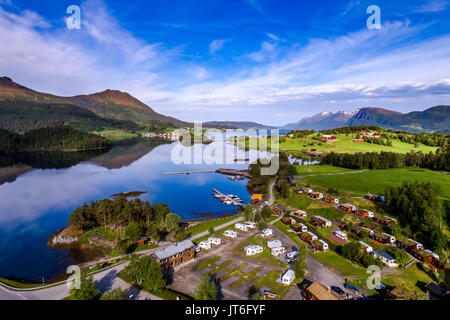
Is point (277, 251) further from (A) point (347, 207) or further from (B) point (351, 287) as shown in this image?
(A) point (347, 207)

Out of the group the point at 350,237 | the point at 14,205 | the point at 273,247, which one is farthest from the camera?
the point at 14,205

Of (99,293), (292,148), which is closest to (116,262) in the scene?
(99,293)

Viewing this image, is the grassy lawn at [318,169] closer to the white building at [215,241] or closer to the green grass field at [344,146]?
the green grass field at [344,146]

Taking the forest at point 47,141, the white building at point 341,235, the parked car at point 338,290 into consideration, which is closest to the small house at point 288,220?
the white building at point 341,235

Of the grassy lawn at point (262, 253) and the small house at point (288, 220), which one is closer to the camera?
the grassy lawn at point (262, 253)

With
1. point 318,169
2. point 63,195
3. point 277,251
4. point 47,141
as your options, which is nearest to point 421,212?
point 277,251

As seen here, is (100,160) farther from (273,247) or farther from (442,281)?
(442,281)
